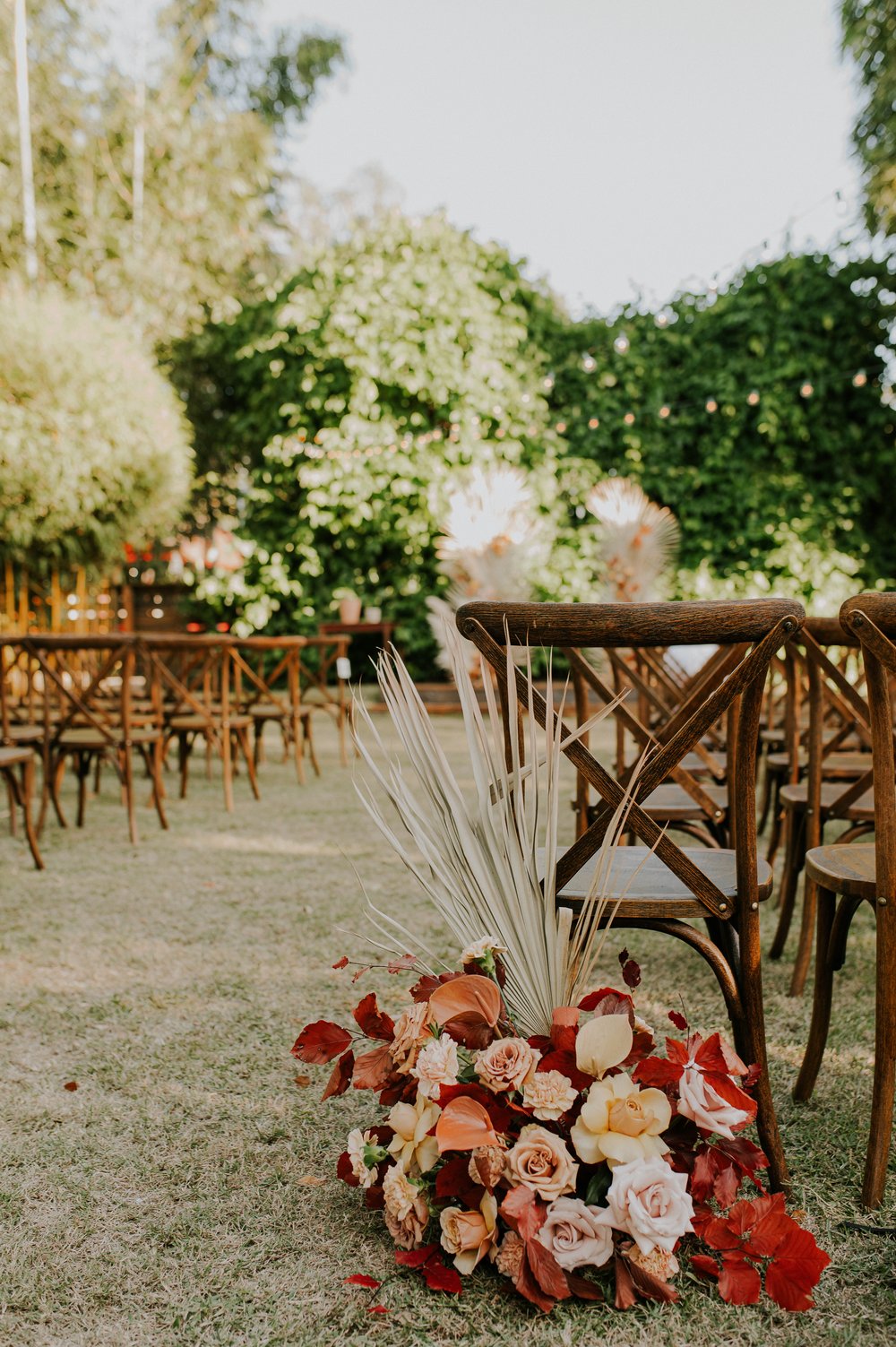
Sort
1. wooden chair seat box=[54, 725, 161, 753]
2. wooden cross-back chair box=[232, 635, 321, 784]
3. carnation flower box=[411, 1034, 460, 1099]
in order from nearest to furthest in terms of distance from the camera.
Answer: carnation flower box=[411, 1034, 460, 1099]
wooden chair seat box=[54, 725, 161, 753]
wooden cross-back chair box=[232, 635, 321, 784]

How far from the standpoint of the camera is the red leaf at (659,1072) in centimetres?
124

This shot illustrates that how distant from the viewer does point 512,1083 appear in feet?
3.98

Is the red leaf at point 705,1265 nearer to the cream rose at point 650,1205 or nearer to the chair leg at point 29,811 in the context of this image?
the cream rose at point 650,1205

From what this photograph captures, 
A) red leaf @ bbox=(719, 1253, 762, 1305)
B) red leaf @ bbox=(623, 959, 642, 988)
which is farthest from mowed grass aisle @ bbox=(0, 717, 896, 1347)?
red leaf @ bbox=(623, 959, 642, 988)

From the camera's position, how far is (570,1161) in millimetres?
1180

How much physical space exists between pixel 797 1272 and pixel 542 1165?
0.31 m

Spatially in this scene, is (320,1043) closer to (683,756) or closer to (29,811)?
(683,756)

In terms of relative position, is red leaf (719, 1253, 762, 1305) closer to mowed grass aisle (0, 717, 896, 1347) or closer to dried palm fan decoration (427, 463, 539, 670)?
mowed grass aisle (0, 717, 896, 1347)

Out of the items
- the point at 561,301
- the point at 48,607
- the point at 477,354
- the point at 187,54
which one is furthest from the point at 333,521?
the point at 187,54

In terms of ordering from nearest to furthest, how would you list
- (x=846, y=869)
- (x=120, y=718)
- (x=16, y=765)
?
(x=846, y=869) < (x=16, y=765) < (x=120, y=718)

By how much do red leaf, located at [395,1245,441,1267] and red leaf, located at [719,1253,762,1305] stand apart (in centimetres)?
34

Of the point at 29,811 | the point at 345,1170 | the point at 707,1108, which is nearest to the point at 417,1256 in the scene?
the point at 345,1170

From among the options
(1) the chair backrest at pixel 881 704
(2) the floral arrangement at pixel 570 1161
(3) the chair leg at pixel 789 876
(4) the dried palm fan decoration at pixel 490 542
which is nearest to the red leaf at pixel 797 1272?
(2) the floral arrangement at pixel 570 1161

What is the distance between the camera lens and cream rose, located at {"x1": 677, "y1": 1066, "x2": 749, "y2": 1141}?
1.18 meters
